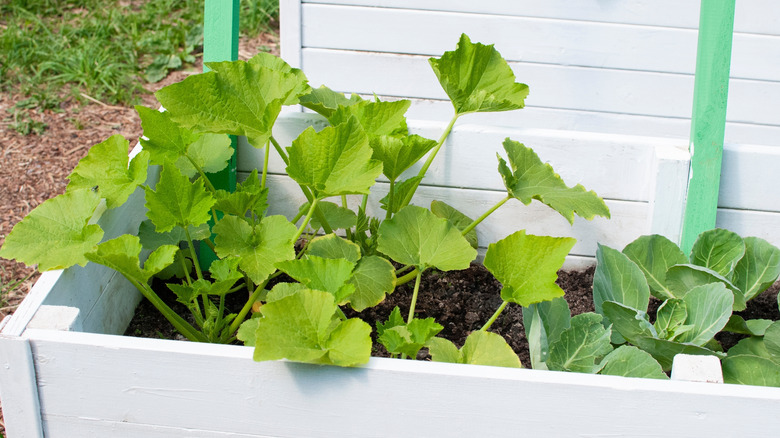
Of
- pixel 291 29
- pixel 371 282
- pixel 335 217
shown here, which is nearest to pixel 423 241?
pixel 371 282

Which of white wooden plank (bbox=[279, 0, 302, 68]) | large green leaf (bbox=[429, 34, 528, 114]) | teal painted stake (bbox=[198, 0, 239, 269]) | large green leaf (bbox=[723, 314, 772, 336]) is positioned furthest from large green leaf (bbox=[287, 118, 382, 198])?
white wooden plank (bbox=[279, 0, 302, 68])

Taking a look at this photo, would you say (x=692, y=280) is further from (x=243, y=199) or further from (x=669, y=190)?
(x=243, y=199)

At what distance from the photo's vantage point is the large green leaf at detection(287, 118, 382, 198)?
3.16ft

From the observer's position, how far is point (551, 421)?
828 millimetres

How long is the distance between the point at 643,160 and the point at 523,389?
556 mm

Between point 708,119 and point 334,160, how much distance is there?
0.61 meters

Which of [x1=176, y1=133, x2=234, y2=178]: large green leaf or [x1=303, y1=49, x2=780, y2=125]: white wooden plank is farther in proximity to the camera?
[x1=303, y1=49, x2=780, y2=125]: white wooden plank

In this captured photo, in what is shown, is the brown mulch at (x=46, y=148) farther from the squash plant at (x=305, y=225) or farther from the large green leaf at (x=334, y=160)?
the large green leaf at (x=334, y=160)

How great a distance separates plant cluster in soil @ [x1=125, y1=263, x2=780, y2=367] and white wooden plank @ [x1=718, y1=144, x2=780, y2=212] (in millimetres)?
171

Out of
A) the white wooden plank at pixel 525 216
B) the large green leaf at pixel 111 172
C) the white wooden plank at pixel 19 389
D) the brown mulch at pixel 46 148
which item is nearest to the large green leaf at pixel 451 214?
the white wooden plank at pixel 525 216

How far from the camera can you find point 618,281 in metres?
1.09

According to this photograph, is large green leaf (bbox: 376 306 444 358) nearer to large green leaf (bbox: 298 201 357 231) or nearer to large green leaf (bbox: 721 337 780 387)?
large green leaf (bbox: 298 201 357 231)

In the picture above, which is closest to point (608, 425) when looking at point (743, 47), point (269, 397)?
point (269, 397)

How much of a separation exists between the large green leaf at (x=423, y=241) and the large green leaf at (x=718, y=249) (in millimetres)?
374
